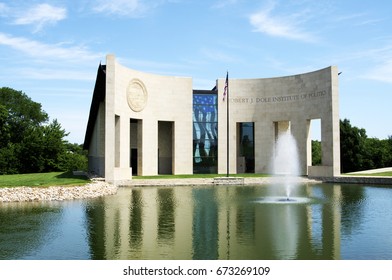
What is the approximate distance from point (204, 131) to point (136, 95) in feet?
32.7

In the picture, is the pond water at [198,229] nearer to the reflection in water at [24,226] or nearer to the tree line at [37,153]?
the reflection in water at [24,226]

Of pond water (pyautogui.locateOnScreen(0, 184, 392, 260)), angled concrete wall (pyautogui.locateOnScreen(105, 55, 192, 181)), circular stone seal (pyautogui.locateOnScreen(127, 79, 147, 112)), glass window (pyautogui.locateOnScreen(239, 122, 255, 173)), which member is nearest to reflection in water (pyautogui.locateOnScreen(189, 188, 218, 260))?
pond water (pyautogui.locateOnScreen(0, 184, 392, 260))

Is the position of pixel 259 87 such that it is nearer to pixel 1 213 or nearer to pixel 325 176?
pixel 325 176

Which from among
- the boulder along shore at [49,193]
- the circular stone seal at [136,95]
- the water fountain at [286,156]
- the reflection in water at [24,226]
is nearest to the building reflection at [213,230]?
the reflection in water at [24,226]

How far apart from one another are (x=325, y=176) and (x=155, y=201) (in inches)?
955

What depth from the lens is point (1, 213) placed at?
20047mm

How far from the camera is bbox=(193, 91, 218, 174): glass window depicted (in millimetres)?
49625

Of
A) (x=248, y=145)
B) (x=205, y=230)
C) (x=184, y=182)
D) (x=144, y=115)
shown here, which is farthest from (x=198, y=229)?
(x=248, y=145)

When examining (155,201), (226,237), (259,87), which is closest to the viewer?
(226,237)

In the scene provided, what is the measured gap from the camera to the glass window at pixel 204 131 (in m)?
49.6

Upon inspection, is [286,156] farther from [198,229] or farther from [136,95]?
[198,229]

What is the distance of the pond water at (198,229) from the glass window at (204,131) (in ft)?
84.4

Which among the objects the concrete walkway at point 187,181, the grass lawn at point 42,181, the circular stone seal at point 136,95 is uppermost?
the circular stone seal at point 136,95

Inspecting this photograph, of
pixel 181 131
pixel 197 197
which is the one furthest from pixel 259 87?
pixel 197 197
